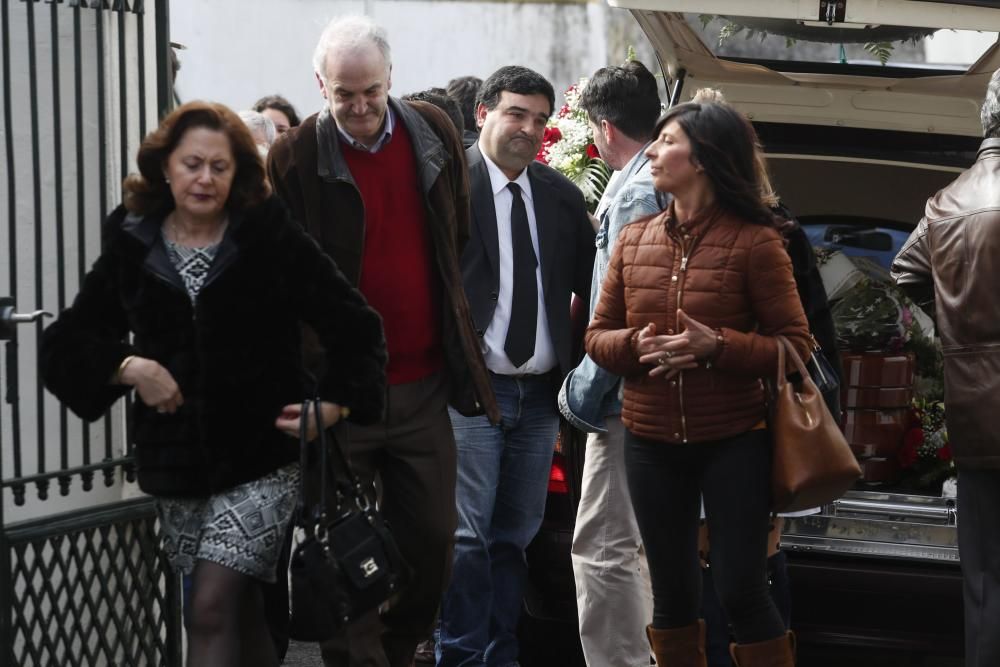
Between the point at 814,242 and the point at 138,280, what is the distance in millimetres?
3650

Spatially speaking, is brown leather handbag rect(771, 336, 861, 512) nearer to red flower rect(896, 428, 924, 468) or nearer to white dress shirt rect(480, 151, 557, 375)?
white dress shirt rect(480, 151, 557, 375)

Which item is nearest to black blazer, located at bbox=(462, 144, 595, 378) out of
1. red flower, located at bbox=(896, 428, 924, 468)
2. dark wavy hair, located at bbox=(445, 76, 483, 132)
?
red flower, located at bbox=(896, 428, 924, 468)

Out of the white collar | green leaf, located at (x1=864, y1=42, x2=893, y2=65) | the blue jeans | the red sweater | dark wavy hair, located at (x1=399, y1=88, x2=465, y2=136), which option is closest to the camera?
the red sweater

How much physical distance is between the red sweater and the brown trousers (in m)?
0.10

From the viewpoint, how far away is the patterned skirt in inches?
150

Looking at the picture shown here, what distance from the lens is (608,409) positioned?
4.86 meters

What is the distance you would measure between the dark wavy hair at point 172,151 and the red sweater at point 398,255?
0.60 metres

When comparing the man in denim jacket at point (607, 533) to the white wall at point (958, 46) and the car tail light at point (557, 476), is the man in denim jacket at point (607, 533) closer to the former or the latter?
the car tail light at point (557, 476)

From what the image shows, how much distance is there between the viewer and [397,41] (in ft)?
69.7

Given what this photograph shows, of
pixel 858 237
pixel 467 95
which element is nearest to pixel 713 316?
pixel 858 237

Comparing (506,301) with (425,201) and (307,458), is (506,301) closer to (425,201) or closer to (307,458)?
(425,201)

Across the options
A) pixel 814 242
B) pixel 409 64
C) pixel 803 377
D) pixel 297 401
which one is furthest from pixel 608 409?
pixel 409 64

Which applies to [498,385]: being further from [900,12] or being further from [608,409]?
[900,12]

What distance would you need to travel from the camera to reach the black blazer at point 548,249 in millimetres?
5172
